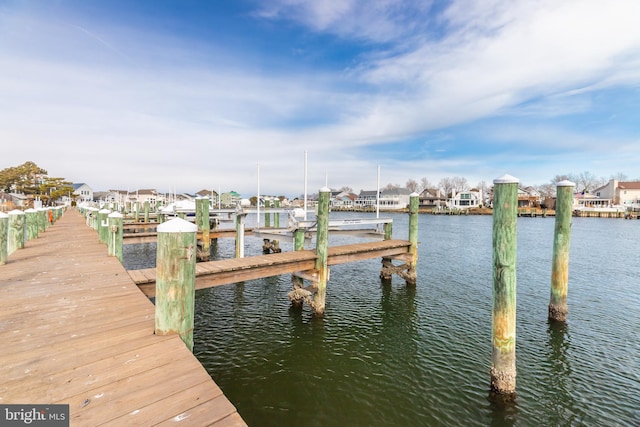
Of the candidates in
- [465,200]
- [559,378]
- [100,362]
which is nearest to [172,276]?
[100,362]

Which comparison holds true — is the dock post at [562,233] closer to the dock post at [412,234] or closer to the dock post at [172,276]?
the dock post at [412,234]

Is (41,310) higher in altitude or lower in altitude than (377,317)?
higher

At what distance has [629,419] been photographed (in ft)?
20.1

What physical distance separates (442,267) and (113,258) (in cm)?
1829

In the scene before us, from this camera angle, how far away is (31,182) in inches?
2409

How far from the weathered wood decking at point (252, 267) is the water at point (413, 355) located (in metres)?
2.00

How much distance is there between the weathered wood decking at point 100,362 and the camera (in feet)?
8.70

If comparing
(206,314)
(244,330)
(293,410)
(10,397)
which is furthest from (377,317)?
(10,397)

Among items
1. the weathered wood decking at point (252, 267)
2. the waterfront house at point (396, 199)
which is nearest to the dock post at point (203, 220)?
the weathered wood decking at point (252, 267)

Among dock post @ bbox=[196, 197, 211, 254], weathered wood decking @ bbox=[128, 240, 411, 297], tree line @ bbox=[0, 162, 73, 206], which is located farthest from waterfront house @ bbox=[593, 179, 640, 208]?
tree line @ bbox=[0, 162, 73, 206]

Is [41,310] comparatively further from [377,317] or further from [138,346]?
[377,317]

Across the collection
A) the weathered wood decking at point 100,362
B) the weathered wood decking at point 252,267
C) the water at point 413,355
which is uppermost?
the weathered wood decking at point 100,362

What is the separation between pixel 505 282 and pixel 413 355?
383 cm

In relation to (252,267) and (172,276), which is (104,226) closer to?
(252,267)
